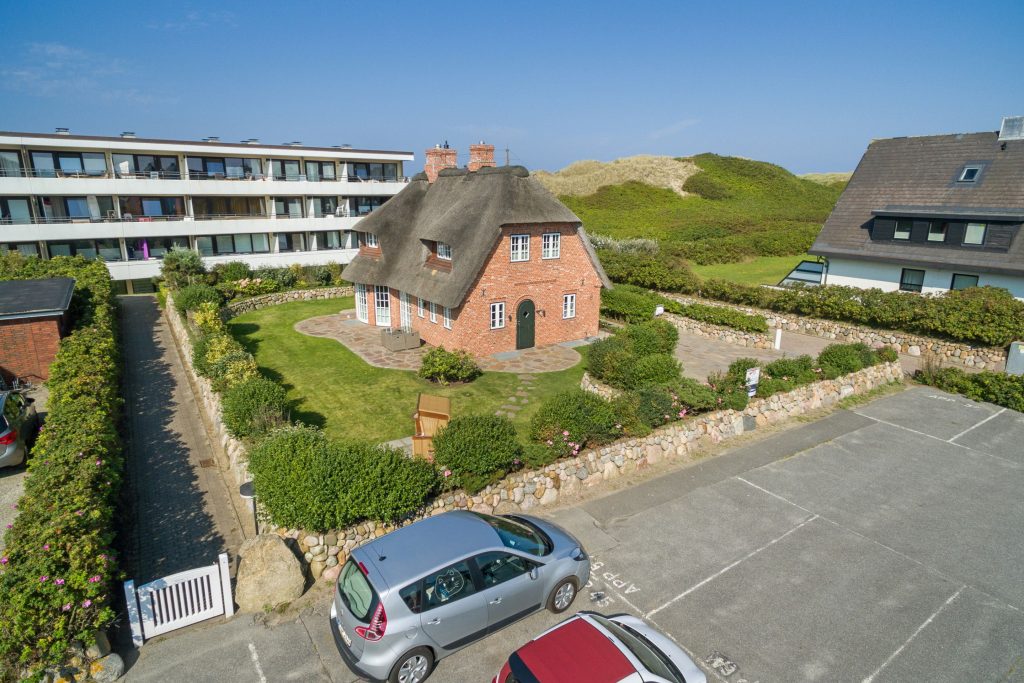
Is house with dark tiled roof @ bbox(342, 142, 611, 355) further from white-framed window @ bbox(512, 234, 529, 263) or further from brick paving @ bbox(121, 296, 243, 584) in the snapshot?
brick paving @ bbox(121, 296, 243, 584)

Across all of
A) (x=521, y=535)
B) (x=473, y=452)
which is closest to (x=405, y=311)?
(x=473, y=452)

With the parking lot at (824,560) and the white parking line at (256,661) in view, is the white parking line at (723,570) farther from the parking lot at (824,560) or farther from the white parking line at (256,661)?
the white parking line at (256,661)

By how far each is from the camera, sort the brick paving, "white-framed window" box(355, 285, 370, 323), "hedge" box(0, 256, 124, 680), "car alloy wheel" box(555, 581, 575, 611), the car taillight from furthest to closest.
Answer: "white-framed window" box(355, 285, 370, 323) < the brick paving < "car alloy wheel" box(555, 581, 575, 611) < the car taillight < "hedge" box(0, 256, 124, 680)

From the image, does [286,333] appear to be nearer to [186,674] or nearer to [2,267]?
[2,267]

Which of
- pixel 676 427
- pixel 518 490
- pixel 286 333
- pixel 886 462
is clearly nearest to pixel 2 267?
pixel 286 333

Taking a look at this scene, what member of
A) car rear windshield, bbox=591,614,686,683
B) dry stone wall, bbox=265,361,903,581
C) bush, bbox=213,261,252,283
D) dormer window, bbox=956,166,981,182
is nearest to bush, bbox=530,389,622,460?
dry stone wall, bbox=265,361,903,581

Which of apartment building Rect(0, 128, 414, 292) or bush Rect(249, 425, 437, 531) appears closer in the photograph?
bush Rect(249, 425, 437, 531)
